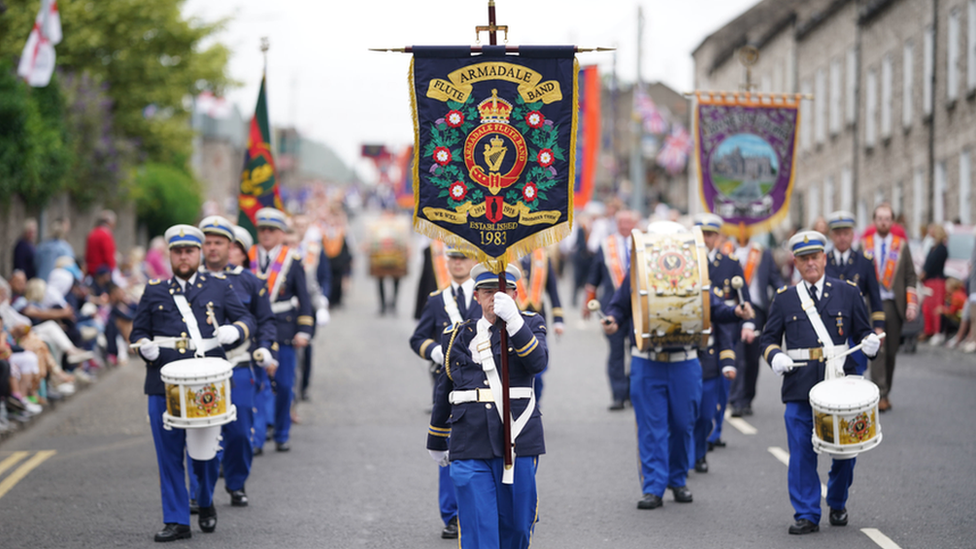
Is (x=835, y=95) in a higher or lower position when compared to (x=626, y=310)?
higher

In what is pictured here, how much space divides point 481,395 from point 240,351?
3423 mm

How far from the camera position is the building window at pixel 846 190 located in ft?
122

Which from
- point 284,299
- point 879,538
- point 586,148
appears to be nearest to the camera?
point 879,538

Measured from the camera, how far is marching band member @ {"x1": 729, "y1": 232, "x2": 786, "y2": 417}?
40.3 ft

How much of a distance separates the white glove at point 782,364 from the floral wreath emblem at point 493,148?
255 cm

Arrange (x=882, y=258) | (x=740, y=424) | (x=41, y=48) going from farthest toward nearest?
(x=41, y=48), (x=882, y=258), (x=740, y=424)

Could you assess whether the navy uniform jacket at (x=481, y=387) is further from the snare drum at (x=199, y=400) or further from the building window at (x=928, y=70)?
the building window at (x=928, y=70)

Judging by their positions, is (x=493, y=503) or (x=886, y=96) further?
(x=886, y=96)

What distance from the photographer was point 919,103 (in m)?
29.8

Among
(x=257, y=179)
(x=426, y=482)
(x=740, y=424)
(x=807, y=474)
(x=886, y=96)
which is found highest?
(x=886, y=96)

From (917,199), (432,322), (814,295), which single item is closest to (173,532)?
(432,322)

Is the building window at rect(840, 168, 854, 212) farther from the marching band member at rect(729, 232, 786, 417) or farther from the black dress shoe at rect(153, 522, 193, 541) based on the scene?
the black dress shoe at rect(153, 522, 193, 541)

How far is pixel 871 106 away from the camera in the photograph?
34.7m

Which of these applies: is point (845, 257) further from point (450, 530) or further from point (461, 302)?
point (450, 530)
